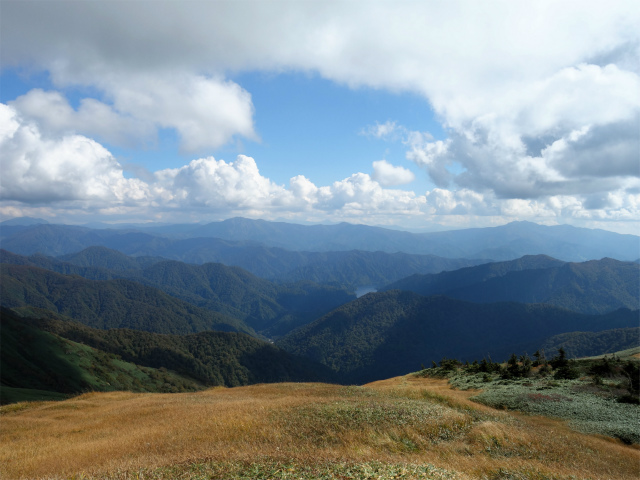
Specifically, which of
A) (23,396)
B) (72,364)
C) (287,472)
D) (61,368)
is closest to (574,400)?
(287,472)

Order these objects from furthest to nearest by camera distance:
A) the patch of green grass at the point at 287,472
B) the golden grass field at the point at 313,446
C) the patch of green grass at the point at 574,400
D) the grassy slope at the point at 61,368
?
the grassy slope at the point at 61,368
the patch of green grass at the point at 574,400
the golden grass field at the point at 313,446
the patch of green grass at the point at 287,472

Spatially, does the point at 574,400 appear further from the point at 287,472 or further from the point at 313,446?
the point at 287,472

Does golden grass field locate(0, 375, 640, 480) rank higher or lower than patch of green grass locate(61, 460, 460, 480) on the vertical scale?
lower

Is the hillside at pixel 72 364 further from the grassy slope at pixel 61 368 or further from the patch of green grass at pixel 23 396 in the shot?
the patch of green grass at pixel 23 396

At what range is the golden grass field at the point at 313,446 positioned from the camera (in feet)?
37.3

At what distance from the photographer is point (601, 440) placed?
17.6 metres

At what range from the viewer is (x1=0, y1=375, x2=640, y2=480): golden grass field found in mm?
11383

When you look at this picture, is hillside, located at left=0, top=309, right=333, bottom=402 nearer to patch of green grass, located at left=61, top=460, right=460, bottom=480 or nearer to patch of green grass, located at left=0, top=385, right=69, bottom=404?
patch of green grass, located at left=0, top=385, right=69, bottom=404

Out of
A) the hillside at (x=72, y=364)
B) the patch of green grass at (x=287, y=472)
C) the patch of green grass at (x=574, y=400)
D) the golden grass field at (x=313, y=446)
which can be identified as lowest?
the hillside at (x=72, y=364)

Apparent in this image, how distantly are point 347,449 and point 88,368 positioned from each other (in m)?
157

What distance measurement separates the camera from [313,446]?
14516 mm

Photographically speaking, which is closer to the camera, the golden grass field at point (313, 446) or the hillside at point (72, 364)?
the golden grass field at point (313, 446)

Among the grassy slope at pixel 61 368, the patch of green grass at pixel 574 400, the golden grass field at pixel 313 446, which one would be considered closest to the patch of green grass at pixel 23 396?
the grassy slope at pixel 61 368

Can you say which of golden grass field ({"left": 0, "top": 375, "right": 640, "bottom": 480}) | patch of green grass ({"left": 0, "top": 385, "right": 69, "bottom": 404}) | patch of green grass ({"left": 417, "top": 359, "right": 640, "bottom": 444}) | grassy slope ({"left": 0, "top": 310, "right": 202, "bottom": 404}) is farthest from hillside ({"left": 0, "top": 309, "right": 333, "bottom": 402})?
patch of green grass ({"left": 417, "top": 359, "right": 640, "bottom": 444})
